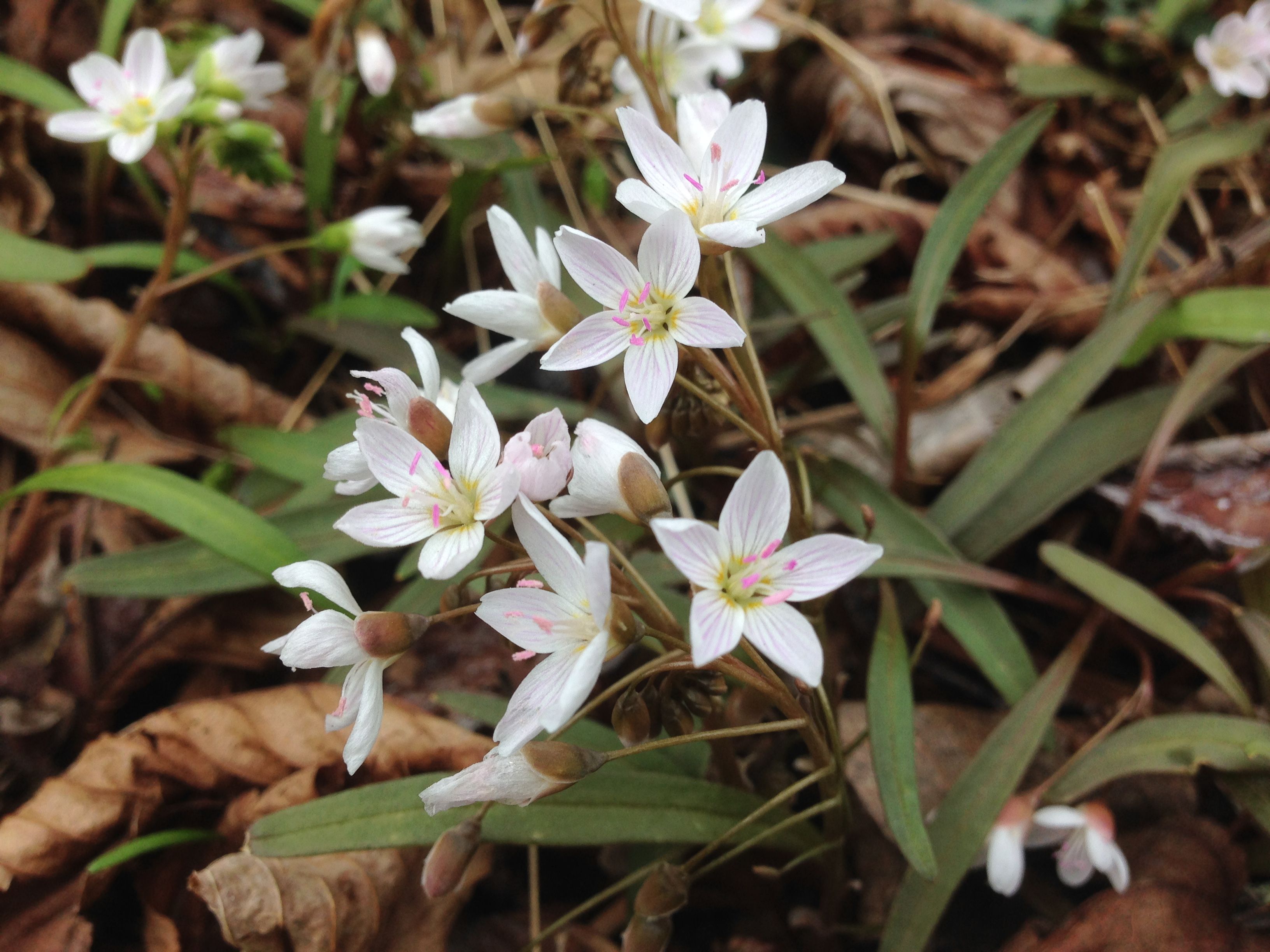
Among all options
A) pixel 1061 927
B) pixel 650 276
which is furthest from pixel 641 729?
pixel 1061 927

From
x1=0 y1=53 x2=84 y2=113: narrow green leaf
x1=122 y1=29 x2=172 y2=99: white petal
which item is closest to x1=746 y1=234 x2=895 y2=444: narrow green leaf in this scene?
x1=122 y1=29 x2=172 y2=99: white petal

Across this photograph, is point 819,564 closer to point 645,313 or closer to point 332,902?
point 645,313

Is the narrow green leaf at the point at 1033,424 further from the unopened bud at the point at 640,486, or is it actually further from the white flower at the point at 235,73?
the white flower at the point at 235,73

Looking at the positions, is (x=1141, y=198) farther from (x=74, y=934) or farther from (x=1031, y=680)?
(x=74, y=934)

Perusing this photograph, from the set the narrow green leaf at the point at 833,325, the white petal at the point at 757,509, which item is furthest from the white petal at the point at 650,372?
the narrow green leaf at the point at 833,325

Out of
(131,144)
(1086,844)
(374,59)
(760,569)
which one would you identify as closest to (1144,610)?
(1086,844)
